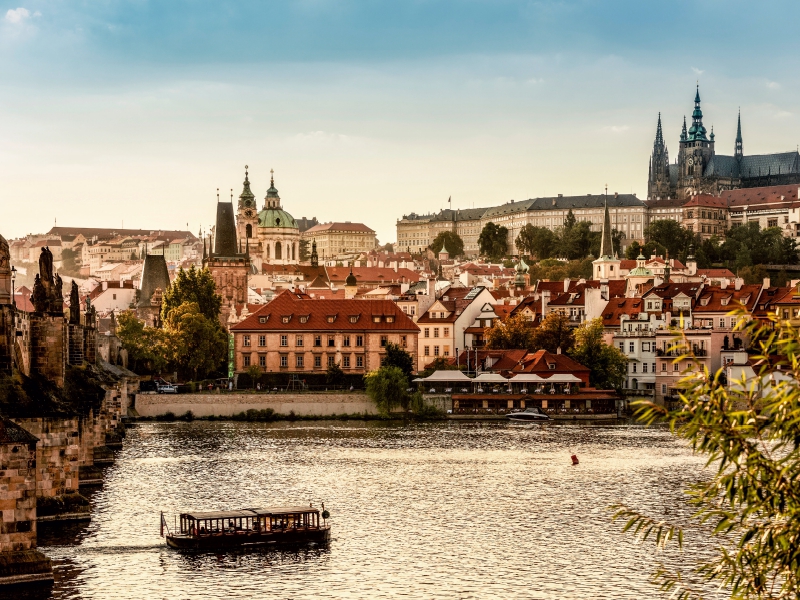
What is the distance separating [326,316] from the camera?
110438mm

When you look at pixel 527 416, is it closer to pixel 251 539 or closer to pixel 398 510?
pixel 398 510

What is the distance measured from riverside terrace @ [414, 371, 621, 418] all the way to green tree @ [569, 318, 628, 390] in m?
4.67

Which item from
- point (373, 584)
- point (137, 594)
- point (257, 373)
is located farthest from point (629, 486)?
point (257, 373)

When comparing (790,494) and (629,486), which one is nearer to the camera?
(790,494)

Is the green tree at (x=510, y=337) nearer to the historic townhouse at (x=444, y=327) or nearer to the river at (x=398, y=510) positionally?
the historic townhouse at (x=444, y=327)

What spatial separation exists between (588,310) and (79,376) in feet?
251

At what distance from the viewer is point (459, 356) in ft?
376

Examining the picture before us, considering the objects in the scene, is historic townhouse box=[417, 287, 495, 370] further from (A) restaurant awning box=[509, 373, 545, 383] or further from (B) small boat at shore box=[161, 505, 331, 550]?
(B) small boat at shore box=[161, 505, 331, 550]

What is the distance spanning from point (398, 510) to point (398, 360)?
179 feet

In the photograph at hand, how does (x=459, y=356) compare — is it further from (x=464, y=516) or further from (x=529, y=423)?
(x=464, y=516)

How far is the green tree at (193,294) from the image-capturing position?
126688 millimetres

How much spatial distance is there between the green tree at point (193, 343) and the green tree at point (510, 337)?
75.7 ft

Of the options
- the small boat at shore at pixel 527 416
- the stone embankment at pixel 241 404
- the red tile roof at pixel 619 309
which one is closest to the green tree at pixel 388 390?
the stone embankment at pixel 241 404

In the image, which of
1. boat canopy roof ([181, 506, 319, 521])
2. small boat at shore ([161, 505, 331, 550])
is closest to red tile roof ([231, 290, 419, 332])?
boat canopy roof ([181, 506, 319, 521])
